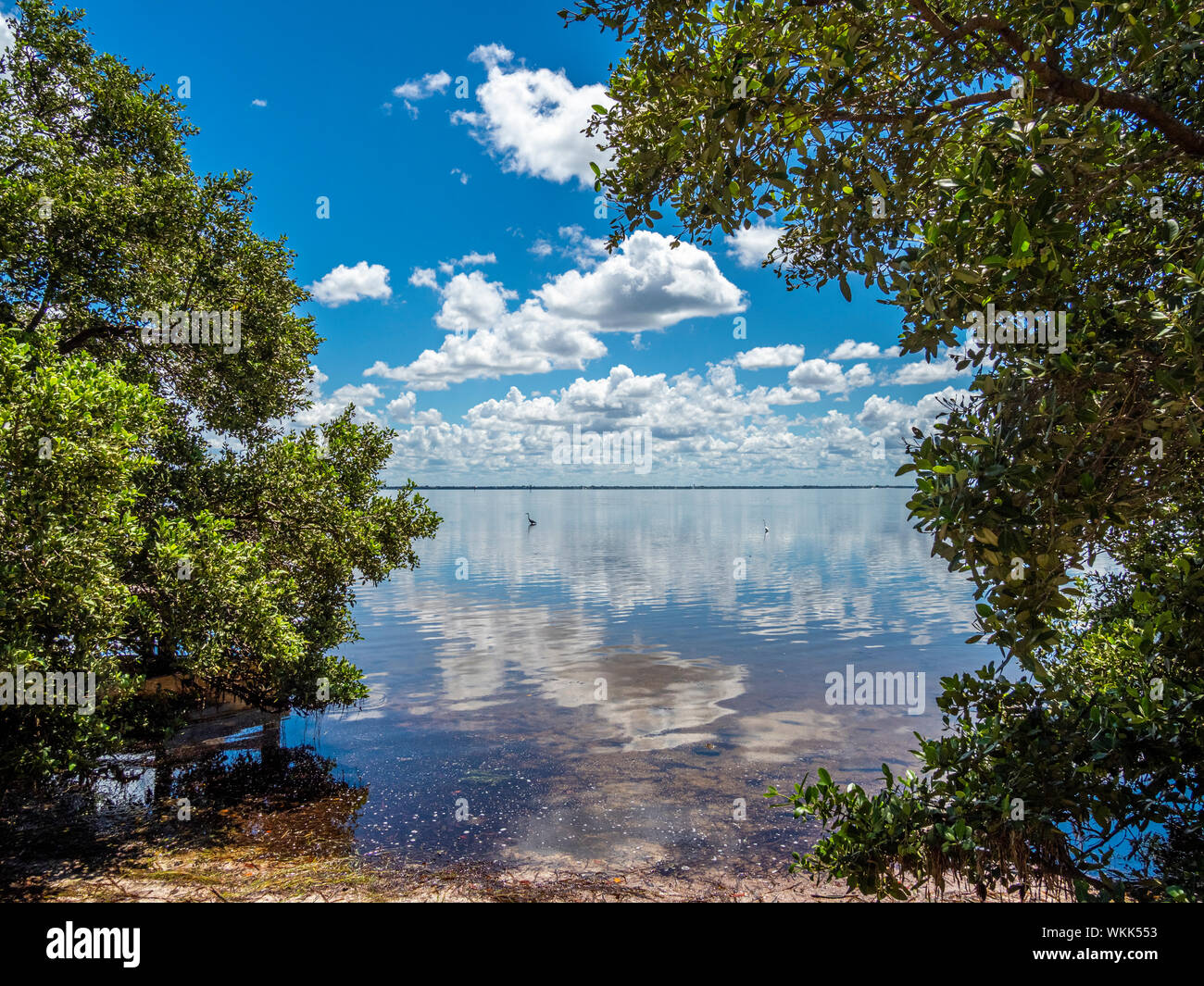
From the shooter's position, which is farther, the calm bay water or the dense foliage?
the calm bay water

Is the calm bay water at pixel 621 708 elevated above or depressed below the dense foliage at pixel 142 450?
below

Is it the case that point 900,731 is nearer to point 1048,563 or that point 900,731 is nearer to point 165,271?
point 1048,563

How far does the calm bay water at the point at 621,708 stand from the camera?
14414mm

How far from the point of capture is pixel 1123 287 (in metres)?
4.96

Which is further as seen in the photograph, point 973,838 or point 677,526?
point 677,526

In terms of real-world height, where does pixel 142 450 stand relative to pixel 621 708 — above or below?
above

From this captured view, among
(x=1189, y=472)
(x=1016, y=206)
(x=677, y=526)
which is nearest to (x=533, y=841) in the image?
(x=1189, y=472)

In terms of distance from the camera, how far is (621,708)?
23.2m

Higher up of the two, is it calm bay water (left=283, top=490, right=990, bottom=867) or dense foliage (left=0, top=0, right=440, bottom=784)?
dense foliage (left=0, top=0, right=440, bottom=784)

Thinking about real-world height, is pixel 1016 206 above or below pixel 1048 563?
above

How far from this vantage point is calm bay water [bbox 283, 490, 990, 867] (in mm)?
14414

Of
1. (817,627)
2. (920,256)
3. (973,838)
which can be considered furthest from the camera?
(817,627)

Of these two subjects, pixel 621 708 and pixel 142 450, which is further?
pixel 621 708

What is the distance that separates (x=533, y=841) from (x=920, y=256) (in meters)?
13.4
